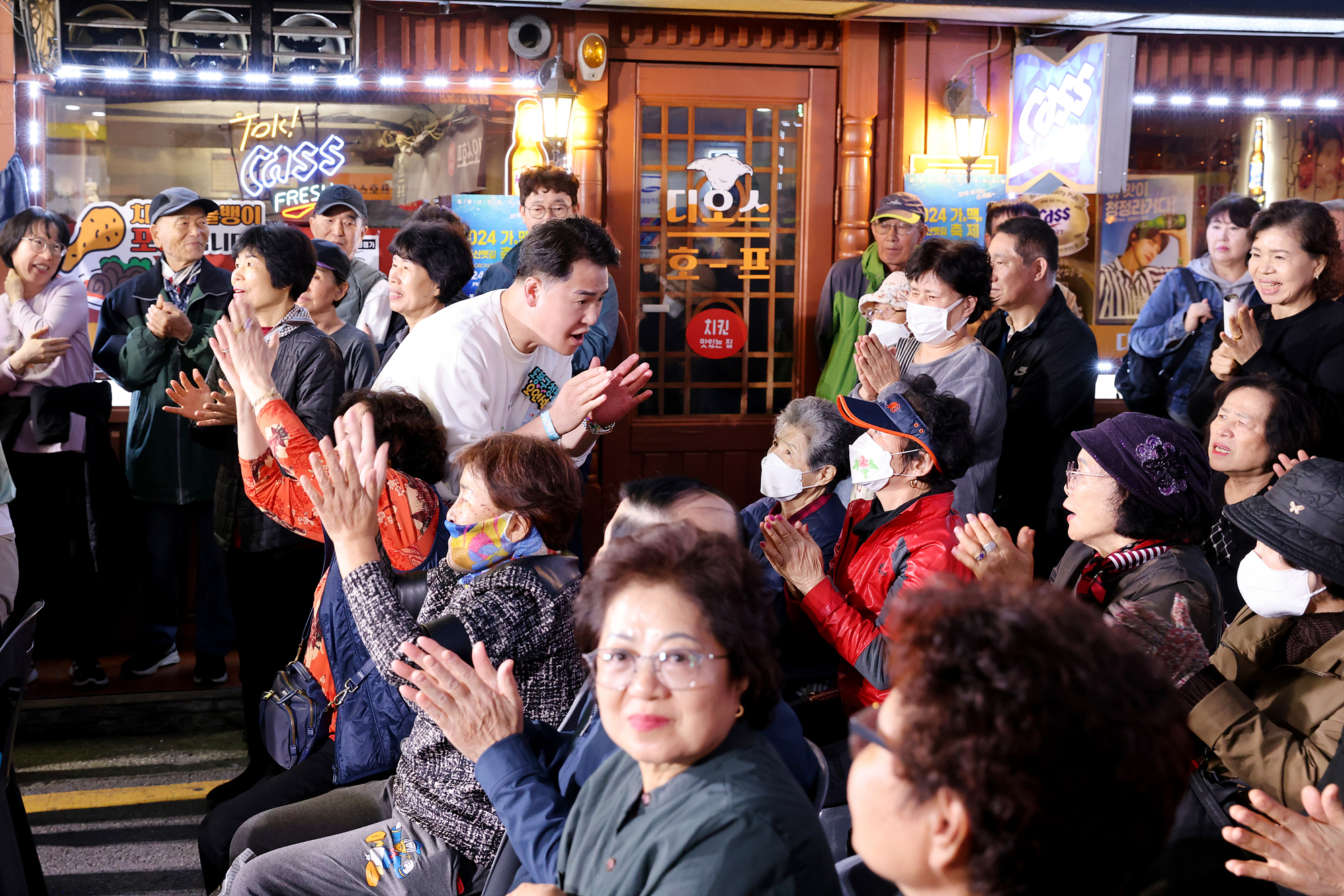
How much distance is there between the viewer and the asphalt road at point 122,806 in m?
3.37

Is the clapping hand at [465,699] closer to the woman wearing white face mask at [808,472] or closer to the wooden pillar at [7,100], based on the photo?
the woman wearing white face mask at [808,472]

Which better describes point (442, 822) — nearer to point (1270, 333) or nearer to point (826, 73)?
point (1270, 333)

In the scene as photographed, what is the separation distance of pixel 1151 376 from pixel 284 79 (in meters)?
4.39

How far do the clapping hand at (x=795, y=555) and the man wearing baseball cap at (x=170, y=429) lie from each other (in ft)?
8.34

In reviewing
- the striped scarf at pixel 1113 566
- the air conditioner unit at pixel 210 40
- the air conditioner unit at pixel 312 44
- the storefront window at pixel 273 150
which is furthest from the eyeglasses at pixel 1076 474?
the air conditioner unit at pixel 210 40

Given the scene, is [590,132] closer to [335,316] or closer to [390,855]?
[335,316]

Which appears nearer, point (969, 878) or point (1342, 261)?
point (969, 878)

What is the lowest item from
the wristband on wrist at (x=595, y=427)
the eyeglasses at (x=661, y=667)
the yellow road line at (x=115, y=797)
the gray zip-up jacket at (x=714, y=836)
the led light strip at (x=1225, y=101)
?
the yellow road line at (x=115, y=797)

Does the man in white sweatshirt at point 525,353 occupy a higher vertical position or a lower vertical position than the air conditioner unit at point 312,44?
lower

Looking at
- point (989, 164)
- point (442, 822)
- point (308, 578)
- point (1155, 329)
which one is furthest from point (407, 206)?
point (442, 822)

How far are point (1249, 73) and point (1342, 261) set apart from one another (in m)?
2.95

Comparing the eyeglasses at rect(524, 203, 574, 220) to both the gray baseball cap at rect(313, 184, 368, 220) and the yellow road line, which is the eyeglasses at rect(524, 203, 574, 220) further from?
the yellow road line

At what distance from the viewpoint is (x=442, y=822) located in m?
2.21

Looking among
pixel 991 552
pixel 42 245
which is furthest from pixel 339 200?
pixel 991 552
